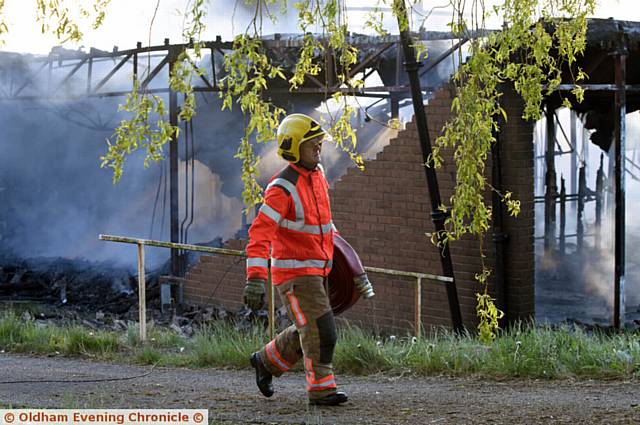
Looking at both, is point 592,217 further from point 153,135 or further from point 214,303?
point 153,135

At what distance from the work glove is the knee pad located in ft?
1.55

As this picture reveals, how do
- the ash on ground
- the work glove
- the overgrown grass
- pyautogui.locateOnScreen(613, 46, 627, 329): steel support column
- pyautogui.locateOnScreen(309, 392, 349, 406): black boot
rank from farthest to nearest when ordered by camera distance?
the ash on ground < pyautogui.locateOnScreen(613, 46, 627, 329): steel support column < the overgrown grass < pyautogui.locateOnScreen(309, 392, 349, 406): black boot < the work glove

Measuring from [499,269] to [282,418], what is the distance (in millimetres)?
6412

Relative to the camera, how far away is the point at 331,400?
6074 millimetres

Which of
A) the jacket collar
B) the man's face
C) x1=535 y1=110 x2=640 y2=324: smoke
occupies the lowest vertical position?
x1=535 y1=110 x2=640 y2=324: smoke

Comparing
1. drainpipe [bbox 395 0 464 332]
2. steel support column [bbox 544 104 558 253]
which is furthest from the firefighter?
steel support column [bbox 544 104 558 253]

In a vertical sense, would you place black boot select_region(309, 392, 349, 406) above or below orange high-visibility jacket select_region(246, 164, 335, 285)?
below

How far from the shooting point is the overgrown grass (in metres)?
7.13

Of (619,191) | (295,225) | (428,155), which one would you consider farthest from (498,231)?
(295,225)

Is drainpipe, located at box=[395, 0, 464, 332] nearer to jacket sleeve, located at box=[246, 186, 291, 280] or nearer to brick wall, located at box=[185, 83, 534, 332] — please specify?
brick wall, located at box=[185, 83, 534, 332]

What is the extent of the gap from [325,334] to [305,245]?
0.54 m

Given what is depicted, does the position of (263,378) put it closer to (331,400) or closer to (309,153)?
(331,400)

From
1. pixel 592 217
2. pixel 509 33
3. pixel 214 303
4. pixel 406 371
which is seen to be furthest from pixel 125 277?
pixel 509 33

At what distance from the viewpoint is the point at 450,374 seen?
7312mm
